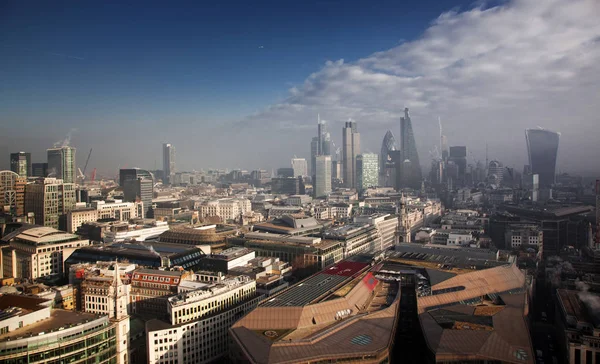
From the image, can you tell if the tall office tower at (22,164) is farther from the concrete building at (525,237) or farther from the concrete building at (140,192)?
the concrete building at (525,237)

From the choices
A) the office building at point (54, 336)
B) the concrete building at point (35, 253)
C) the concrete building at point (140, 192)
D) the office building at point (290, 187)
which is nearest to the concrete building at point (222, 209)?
the concrete building at point (140, 192)

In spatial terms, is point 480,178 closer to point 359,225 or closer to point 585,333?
point 359,225

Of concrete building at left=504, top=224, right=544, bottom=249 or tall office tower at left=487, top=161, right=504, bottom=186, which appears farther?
tall office tower at left=487, top=161, right=504, bottom=186

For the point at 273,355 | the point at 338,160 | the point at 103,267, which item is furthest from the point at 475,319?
the point at 338,160

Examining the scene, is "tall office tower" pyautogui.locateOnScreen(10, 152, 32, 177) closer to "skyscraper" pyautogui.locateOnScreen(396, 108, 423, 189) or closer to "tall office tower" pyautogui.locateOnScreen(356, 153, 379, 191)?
"tall office tower" pyautogui.locateOnScreen(356, 153, 379, 191)

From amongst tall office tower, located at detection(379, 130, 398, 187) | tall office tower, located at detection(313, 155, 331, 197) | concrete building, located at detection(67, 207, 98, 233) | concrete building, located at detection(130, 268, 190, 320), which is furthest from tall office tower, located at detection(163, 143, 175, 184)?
concrete building, located at detection(130, 268, 190, 320)
